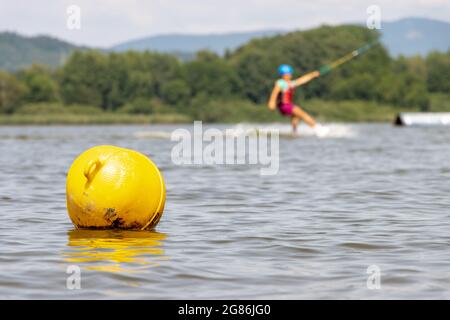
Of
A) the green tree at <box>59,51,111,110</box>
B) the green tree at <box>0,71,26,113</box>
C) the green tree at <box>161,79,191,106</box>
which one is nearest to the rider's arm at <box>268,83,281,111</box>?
the green tree at <box>0,71,26,113</box>

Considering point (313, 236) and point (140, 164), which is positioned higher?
point (140, 164)

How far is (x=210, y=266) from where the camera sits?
8758 millimetres

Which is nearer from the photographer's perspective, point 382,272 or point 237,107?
point 382,272

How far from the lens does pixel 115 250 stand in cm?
955

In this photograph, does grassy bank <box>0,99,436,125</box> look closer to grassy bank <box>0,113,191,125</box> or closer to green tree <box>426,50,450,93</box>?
grassy bank <box>0,113,191,125</box>

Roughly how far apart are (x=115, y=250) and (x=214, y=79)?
A: 138494 mm

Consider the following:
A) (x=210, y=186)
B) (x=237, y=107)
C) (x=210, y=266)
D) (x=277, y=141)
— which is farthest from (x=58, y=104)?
(x=210, y=266)

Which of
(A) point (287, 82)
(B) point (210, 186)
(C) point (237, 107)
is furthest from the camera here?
(C) point (237, 107)

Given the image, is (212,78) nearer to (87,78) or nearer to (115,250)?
(87,78)

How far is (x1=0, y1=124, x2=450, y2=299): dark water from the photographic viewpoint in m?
7.80

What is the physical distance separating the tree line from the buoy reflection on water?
378ft

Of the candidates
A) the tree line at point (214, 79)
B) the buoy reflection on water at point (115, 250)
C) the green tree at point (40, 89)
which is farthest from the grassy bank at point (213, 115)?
the buoy reflection on water at point (115, 250)

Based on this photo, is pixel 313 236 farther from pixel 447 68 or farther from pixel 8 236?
pixel 447 68

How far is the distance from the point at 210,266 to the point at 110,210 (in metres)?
2.27
